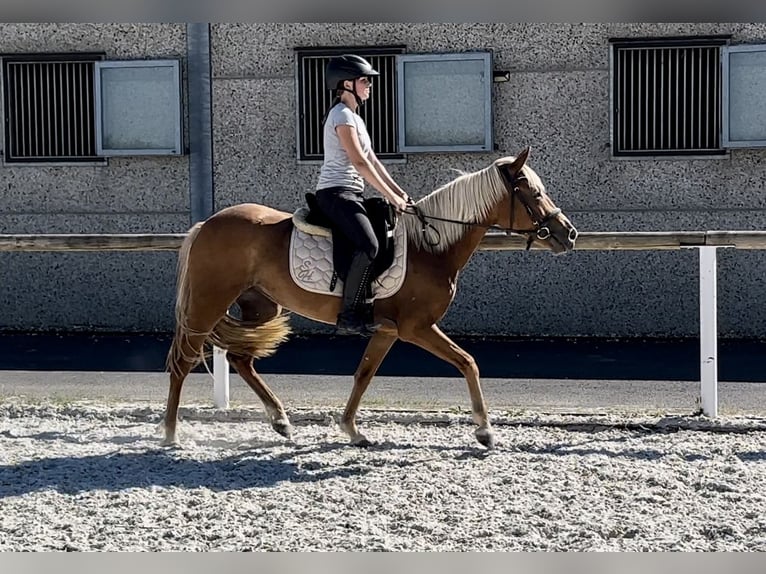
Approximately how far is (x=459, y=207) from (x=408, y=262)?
51 centimetres

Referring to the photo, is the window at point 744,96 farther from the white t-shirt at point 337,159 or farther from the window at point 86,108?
the white t-shirt at point 337,159

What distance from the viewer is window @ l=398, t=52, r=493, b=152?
13.8 meters

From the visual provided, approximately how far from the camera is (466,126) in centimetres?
1386

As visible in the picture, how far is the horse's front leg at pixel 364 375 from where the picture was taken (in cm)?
785

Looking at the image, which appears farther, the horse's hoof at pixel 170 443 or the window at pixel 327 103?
the window at pixel 327 103

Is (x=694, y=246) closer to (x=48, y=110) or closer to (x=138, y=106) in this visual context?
(x=138, y=106)

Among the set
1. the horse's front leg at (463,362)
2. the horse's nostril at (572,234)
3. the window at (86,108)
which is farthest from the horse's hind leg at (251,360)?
the window at (86,108)

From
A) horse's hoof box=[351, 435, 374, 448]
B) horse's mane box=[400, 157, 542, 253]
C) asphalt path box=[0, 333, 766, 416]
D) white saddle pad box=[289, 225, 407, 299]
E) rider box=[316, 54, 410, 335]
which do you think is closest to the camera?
rider box=[316, 54, 410, 335]

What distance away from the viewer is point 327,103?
14109mm

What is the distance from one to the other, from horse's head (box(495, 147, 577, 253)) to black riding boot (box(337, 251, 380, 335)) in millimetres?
1052

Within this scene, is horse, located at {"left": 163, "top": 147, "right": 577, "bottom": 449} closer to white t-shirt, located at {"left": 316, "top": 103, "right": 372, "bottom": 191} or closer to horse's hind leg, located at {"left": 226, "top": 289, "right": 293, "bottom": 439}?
horse's hind leg, located at {"left": 226, "top": 289, "right": 293, "bottom": 439}

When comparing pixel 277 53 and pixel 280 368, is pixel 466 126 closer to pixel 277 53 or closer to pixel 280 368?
pixel 277 53

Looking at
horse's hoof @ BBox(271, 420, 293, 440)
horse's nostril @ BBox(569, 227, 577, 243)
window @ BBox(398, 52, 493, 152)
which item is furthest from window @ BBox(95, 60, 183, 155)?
horse's nostril @ BBox(569, 227, 577, 243)

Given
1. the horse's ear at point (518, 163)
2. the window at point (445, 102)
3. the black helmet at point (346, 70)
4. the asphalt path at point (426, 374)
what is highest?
the window at point (445, 102)
